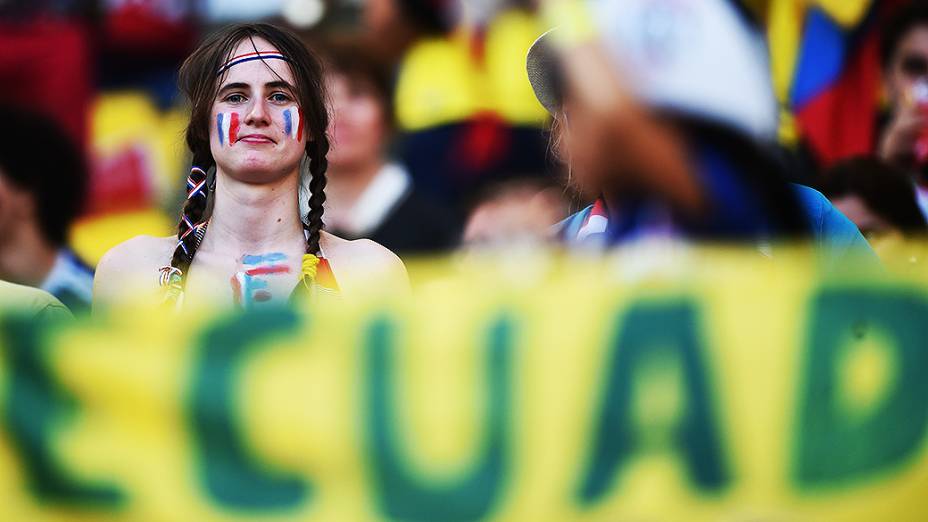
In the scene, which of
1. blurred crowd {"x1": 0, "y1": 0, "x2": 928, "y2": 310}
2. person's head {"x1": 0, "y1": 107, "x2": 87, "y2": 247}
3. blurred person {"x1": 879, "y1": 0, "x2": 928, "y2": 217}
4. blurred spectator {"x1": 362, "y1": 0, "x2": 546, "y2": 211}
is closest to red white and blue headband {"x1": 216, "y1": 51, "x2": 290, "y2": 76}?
blurred crowd {"x1": 0, "y1": 0, "x2": 928, "y2": 310}

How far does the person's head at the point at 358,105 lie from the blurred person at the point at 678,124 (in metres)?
1.68

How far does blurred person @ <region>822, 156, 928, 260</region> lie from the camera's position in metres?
3.14

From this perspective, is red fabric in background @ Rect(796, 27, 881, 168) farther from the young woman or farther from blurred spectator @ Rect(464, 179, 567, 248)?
the young woman

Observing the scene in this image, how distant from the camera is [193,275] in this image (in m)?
2.30

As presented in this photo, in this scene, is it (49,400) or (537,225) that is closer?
(49,400)

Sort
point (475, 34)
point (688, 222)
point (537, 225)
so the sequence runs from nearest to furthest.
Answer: point (688, 222) < point (537, 225) < point (475, 34)

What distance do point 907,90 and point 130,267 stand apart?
8.35 feet

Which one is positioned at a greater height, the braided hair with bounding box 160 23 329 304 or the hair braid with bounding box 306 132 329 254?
the braided hair with bounding box 160 23 329 304

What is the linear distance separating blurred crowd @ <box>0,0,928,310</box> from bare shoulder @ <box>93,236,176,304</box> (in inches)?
18.2

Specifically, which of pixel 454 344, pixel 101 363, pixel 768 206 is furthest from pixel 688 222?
pixel 101 363

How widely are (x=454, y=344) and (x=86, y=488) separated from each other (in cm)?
65

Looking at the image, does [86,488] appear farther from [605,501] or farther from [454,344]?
[605,501]

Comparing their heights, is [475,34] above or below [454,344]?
above

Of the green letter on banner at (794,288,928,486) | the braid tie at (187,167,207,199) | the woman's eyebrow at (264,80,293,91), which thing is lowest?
the green letter on banner at (794,288,928,486)
